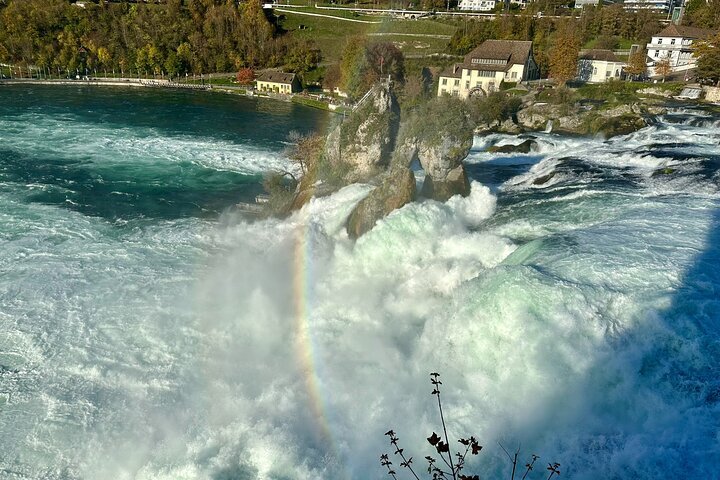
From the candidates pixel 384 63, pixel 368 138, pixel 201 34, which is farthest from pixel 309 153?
pixel 201 34

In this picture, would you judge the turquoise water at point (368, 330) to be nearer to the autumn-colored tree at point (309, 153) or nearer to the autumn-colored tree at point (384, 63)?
the autumn-colored tree at point (309, 153)

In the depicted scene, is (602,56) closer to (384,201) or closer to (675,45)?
(675,45)

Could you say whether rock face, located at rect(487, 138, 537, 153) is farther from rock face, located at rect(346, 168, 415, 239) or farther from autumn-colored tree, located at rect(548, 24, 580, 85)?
autumn-colored tree, located at rect(548, 24, 580, 85)

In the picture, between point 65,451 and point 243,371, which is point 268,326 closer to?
point 243,371

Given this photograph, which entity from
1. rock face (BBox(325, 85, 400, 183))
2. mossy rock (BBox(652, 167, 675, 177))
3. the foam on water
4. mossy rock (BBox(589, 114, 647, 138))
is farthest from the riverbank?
mossy rock (BBox(652, 167, 675, 177))

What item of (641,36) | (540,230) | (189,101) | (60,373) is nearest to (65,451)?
(60,373)
